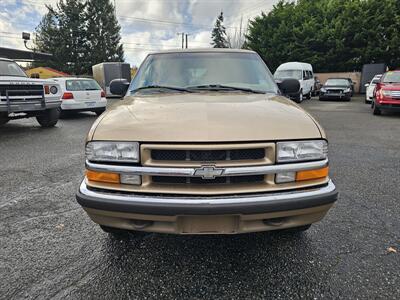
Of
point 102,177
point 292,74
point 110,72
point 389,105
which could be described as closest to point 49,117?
point 102,177

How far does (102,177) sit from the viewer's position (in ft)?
6.52

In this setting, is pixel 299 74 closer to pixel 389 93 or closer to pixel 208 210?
pixel 389 93

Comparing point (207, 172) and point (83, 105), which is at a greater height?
point (207, 172)

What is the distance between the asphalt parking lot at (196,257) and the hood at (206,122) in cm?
104

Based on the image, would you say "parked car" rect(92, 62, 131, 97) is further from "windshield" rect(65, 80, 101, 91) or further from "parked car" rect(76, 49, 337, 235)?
"parked car" rect(76, 49, 337, 235)

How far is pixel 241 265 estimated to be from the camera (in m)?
2.25

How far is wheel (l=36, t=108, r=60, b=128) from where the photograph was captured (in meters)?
8.92

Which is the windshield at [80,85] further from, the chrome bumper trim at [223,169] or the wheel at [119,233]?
the chrome bumper trim at [223,169]

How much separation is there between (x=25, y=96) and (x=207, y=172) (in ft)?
25.2

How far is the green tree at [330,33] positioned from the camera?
922 inches

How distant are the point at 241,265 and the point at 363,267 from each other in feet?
3.06

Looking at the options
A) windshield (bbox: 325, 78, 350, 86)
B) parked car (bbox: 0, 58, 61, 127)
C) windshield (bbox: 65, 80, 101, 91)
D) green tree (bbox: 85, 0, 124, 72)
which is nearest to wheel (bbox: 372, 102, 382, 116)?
windshield (bbox: 325, 78, 350, 86)

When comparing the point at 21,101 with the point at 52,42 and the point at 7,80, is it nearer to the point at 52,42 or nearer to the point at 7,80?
the point at 7,80

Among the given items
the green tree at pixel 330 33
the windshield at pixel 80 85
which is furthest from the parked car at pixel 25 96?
the green tree at pixel 330 33
